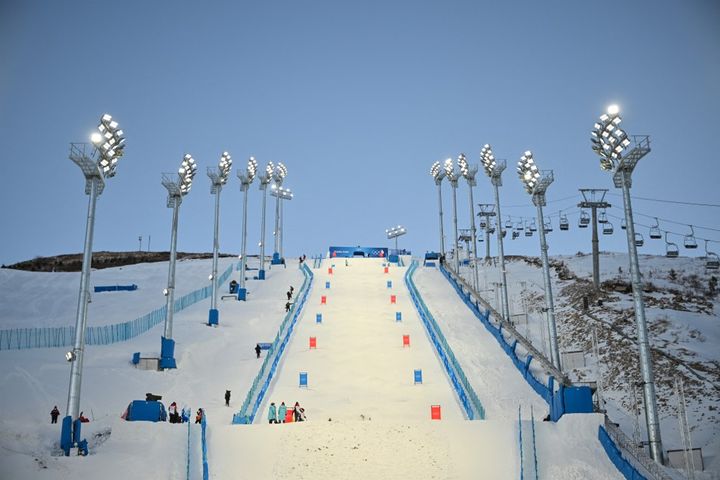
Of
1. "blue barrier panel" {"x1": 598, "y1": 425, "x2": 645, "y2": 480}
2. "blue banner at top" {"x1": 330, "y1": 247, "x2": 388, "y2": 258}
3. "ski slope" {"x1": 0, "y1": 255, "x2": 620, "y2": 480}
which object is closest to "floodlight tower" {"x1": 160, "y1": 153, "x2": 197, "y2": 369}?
"ski slope" {"x1": 0, "y1": 255, "x2": 620, "y2": 480}

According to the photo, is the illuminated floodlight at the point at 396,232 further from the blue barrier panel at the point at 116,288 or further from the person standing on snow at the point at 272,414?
the person standing on snow at the point at 272,414

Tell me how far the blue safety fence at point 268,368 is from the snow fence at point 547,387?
1153cm

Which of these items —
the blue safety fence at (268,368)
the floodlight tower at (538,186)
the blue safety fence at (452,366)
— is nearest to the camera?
the blue safety fence at (452,366)

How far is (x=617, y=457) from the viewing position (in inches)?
766

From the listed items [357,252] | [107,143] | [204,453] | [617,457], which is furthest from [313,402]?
[357,252]

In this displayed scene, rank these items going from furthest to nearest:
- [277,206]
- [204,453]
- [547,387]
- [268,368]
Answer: [277,206] → [268,368] → [547,387] → [204,453]

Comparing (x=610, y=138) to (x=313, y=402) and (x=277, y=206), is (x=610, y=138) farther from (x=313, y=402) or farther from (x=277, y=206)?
(x=277, y=206)

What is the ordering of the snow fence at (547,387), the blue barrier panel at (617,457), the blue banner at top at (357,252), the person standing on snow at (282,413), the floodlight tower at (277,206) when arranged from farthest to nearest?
the blue banner at top at (357,252) < the floodlight tower at (277,206) < the person standing on snow at (282,413) < the snow fence at (547,387) < the blue barrier panel at (617,457)

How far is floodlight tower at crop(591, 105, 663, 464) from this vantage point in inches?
811

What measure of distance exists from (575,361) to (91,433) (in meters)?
26.6

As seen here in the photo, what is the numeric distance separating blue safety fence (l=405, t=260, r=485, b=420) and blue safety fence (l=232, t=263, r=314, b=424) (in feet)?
28.0

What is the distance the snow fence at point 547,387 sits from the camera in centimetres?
2202

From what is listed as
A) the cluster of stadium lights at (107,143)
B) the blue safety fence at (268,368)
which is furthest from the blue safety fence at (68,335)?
the cluster of stadium lights at (107,143)

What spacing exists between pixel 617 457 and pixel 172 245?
24.1 m
